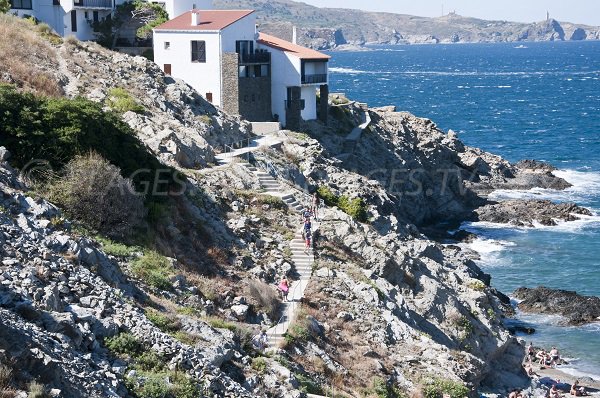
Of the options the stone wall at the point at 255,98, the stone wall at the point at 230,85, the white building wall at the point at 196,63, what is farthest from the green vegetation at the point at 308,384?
the stone wall at the point at 255,98

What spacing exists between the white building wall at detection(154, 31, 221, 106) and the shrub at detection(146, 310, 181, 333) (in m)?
36.6

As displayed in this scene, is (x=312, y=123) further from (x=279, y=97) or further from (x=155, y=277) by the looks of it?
(x=155, y=277)

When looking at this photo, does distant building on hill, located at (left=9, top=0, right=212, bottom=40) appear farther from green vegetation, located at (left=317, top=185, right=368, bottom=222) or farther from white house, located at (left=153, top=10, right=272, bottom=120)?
green vegetation, located at (left=317, top=185, right=368, bottom=222)

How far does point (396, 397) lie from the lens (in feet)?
86.7

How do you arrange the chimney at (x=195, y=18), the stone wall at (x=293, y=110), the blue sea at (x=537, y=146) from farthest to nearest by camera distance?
the stone wall at (x=293, y=110), the chimney at (x=195, y=18), the blue sea at (x=537, y=146)

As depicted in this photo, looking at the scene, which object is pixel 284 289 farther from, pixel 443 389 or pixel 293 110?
pixel 293 110

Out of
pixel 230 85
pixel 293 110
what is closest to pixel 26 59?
pixel 230 85

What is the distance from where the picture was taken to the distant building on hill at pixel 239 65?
5838cm

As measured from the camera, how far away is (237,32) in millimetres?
59562

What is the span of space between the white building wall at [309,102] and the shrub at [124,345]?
143ft

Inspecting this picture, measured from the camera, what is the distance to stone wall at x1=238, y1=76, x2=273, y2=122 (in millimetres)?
59688

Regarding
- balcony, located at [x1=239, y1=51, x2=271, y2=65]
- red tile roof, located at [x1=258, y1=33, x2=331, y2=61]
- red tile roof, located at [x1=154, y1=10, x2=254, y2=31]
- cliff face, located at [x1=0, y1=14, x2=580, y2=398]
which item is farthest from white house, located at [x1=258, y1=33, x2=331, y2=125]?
cliff face, located at [x1=0, y1=14, x2=580, y2=398]

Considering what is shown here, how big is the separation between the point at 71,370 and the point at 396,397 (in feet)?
37.7

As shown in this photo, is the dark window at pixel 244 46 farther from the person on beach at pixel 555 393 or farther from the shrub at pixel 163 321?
the shrub at pixel 163 321
